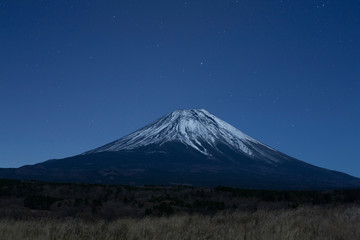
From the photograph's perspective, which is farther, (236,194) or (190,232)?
(236,194)

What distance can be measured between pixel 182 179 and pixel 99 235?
107560 millimetres

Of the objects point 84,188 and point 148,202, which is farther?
point 84,188

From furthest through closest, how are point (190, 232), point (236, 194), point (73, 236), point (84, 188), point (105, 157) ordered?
point (105, 157) → point (84, 188) → point (236, 194) → point (190, 232) → point (73, 236)

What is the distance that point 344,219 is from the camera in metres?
8.80

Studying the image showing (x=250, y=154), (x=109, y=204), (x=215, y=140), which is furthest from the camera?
(x=215, y=140)

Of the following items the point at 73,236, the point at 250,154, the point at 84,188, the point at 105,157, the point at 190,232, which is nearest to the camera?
the point at 73,236

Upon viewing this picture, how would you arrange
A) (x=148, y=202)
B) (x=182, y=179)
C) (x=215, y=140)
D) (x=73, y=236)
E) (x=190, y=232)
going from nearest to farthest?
1. (x=73, y=236)
2. (x=190, y=232)
3. (x=148, y=202)
4. (x=182, y=179)
5. (x=215, y=140)

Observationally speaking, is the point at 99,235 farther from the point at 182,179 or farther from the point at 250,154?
the point at 250,154

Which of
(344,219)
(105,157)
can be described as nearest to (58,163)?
(105,157)

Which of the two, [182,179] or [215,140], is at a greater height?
[215,140]

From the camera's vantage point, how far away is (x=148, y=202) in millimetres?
22531

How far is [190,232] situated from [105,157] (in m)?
163

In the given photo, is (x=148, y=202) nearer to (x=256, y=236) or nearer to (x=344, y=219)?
(x=344, y=219)

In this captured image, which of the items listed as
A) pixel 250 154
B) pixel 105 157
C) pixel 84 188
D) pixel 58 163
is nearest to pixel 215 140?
pixel 250 154
